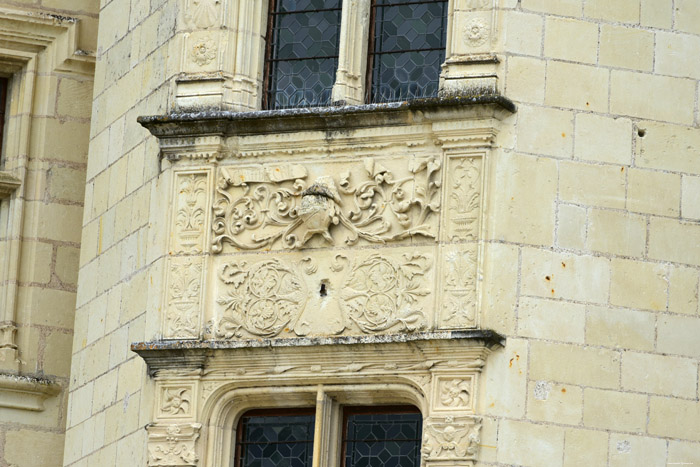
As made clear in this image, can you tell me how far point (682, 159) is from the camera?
42.0 ft

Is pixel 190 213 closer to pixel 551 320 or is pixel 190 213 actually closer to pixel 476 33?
pixel 476 33

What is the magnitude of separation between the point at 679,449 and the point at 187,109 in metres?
3.80

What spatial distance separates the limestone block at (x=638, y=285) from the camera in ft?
41.0

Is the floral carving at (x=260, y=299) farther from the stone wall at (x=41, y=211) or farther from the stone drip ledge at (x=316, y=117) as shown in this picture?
the stone wall at (x=41, y=211)

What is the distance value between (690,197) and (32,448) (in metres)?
5.18

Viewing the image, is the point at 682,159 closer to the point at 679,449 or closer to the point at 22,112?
the point at 679,449

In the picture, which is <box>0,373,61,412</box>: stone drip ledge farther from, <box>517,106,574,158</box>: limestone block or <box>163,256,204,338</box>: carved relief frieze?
<box>517,106,574,158</box>: limestone block

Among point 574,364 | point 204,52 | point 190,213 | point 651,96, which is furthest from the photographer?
point 204,52

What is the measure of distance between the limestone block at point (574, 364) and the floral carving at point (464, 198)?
802mm

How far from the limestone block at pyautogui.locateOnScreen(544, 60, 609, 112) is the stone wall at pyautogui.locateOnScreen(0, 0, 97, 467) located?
424 centimetres

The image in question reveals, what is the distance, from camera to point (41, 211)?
15273mm

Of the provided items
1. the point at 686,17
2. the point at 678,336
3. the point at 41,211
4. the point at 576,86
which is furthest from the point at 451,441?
the point at 41,211

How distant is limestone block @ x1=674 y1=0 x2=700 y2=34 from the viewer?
42.7ft

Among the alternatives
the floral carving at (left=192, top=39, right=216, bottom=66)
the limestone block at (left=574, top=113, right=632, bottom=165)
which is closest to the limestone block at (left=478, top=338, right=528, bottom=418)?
the limestone block at (left=574, top=113, right=632, bottom=165)
